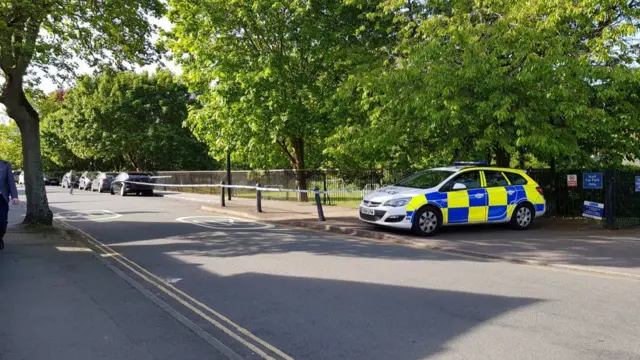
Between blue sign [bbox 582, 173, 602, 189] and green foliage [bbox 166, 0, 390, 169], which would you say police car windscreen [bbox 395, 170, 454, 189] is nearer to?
blue sign [bbox 582, 173, 602, 189]

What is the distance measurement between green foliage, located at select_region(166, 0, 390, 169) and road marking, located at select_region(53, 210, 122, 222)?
212 inches

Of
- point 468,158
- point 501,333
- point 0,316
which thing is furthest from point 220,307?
point 468,158

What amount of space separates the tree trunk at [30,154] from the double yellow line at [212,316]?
4.97m

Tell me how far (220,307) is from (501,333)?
3.00m

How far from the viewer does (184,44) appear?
19344mm

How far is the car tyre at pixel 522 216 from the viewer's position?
11742 mm

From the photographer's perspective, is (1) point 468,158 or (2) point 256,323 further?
(1) point 468,158

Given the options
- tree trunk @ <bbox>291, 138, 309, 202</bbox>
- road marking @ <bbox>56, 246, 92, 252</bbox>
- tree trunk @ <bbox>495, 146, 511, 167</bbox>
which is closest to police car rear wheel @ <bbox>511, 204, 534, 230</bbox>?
tree trunk @ <bbox>495, 146, 511, 167</bbox>

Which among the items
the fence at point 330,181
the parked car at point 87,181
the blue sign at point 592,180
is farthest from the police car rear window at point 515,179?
the parked car at point 87,181

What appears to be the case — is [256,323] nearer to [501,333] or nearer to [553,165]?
[501,333]

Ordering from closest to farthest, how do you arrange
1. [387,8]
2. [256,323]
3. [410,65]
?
[256,323], [410,65], [387,8]

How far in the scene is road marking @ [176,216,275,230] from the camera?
523 inches

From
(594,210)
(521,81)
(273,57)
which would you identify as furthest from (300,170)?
(594,210)

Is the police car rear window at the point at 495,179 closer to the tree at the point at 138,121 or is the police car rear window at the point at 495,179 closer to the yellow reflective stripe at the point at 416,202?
the yellow reflective stripe at the point at 416,202
